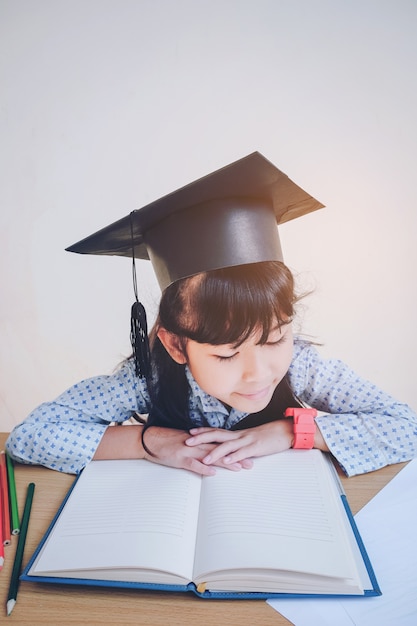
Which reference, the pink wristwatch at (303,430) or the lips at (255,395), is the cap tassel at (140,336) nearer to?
the lips at (255,395)

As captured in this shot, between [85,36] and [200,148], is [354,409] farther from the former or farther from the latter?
[85,36]

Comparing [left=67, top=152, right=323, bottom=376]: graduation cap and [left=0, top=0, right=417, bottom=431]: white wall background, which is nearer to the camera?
[left=67, top=152, right=323, bottom=376]: graduation cap

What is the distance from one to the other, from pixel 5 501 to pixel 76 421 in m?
0.21

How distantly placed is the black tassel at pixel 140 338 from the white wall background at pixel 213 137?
0.54m

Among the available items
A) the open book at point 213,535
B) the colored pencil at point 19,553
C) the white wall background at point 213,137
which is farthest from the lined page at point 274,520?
the white wall background at point 213,137

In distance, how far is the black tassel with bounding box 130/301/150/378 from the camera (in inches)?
31.2

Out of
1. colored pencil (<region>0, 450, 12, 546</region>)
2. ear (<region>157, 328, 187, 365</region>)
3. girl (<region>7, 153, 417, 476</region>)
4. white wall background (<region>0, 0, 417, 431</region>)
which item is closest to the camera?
colored pencil (<region>0, 450, 12, 546</region>)

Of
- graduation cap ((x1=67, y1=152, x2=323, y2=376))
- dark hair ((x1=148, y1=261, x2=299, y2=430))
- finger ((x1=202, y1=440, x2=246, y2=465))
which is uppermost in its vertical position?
graduation cap ((x1=67, y1=152, x2=323, y2=376))

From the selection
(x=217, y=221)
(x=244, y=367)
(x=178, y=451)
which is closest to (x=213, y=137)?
(x=217, y=221)

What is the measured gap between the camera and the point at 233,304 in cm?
72

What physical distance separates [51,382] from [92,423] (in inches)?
31.8

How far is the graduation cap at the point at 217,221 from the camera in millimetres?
680

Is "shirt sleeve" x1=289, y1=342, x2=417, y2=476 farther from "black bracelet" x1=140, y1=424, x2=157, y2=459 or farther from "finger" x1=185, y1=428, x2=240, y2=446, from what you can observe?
"black bracelet" x1=140, y1=424, x2=157, y2=459

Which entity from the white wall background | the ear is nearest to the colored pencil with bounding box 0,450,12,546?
the ear
